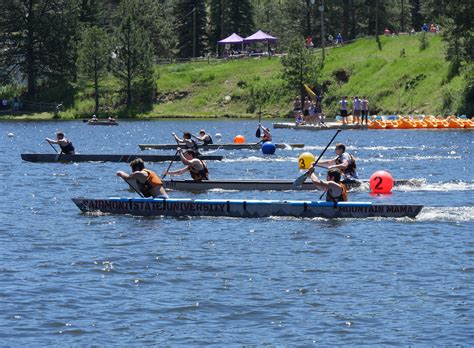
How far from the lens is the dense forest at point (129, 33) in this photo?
108 m

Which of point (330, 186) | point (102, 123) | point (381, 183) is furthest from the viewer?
point (102, 123)

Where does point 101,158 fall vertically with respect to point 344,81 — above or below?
below

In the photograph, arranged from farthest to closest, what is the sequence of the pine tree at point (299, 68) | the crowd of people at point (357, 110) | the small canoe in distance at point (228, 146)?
the pine tree at point (299, 68) < the crowd of people at point (357, 110) < the small canoe in distance at point (228, 146)

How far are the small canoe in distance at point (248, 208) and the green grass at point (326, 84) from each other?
55.4m

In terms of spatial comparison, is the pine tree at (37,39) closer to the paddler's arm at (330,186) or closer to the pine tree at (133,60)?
the pine tree at (133,60)

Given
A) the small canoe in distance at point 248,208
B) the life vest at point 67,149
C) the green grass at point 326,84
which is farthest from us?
the green grass at point 326,84

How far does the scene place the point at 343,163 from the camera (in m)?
35.3

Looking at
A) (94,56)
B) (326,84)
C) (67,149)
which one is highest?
(94,56)

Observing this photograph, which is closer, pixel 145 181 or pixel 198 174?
pixel 145 181

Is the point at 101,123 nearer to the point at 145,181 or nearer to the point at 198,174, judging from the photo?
the point at 198,174

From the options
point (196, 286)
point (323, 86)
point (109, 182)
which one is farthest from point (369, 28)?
point (196, 286)

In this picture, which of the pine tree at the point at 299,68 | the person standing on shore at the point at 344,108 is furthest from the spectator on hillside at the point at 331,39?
the person standing on shore at the point at 344,108

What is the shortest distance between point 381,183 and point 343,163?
141cm

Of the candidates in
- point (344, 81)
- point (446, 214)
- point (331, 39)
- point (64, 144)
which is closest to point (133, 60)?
point (344, 81)
